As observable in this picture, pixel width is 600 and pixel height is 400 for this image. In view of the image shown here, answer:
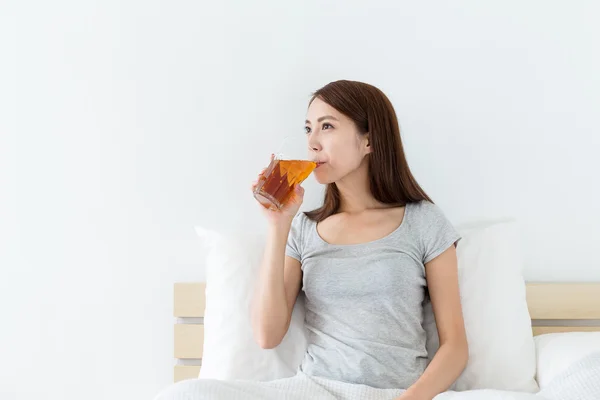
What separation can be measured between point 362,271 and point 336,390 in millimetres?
263

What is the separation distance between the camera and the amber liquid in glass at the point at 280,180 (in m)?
1.46

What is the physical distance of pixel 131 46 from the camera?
1.88 metres

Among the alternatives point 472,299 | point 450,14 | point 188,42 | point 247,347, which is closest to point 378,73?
point 450,14

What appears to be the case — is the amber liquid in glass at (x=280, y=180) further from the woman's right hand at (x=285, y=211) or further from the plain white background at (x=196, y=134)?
the plain white background at (x=196, y=134)

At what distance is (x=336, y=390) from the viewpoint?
4.72ft

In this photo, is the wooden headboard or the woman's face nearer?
the woman's face

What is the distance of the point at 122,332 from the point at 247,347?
1.47 feet

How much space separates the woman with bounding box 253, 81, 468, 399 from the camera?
1502mm

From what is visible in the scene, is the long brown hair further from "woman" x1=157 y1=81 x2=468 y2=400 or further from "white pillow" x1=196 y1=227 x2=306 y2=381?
"white pillow" x1=196 y1=227 x2=306 y2=381

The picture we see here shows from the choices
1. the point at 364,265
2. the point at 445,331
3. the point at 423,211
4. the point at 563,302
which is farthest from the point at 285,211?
the point at 563,302

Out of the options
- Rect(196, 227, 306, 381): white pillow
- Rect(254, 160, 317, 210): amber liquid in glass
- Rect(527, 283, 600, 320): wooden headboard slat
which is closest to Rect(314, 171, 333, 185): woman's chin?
Rect(254, 160, 317, 210): amber liquid in glass

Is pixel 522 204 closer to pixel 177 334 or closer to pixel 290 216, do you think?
pixel 290 216

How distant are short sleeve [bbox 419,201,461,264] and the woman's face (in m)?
0.21

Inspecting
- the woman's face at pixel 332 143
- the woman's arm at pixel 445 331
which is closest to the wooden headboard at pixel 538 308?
the woman's arm at pixel 445 331
